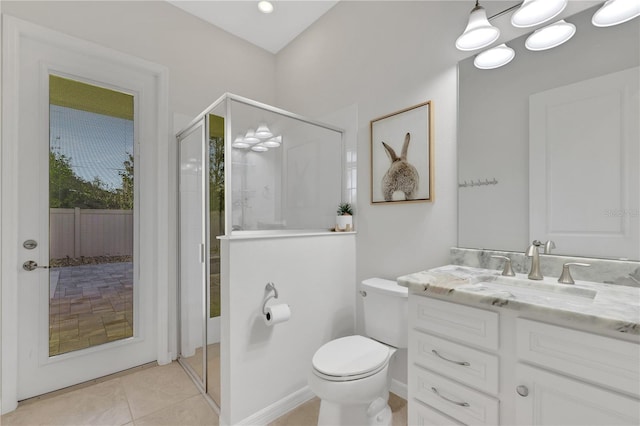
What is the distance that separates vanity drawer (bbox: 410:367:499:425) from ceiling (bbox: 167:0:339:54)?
2.73 meters

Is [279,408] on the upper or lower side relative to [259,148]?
lower

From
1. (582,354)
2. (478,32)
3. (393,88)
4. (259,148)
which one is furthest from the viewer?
(393,88)

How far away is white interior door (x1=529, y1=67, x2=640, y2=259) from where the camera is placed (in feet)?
3.66

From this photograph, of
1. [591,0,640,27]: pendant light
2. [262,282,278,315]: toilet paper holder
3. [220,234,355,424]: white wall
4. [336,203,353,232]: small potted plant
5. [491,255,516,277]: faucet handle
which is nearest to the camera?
[591,0,640,27]: pendant light

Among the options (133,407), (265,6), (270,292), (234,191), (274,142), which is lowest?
(133,407)

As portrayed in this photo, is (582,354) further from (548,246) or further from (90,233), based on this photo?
(90,233)

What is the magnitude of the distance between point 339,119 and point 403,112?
0.61 metres

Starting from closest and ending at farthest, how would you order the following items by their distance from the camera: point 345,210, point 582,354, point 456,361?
point 582,354
point 456,361
point 345,210

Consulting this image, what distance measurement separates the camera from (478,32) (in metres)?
1.40

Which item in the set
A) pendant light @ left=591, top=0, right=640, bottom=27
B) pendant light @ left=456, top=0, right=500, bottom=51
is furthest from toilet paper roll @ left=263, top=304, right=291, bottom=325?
pendant light @ left=591, top=0, right=640, bottom=27

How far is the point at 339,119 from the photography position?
7.67 feet

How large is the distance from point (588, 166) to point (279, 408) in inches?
80.3

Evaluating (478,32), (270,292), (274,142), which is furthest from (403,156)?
(270,292)

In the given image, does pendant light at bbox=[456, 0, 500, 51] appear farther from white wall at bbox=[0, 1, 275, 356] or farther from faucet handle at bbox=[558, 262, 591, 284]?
white wall at bbox=[0, 1, 275, 356]
